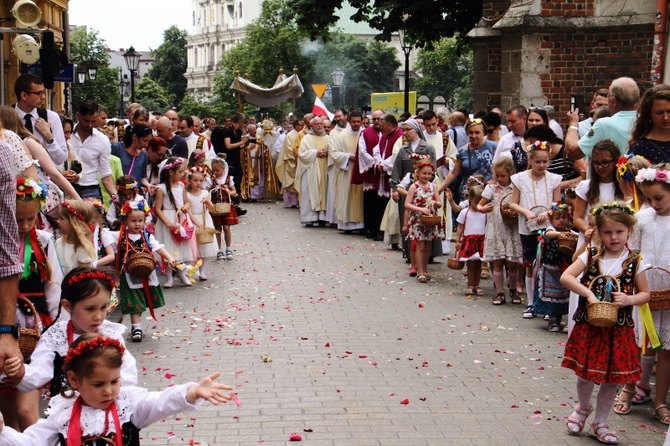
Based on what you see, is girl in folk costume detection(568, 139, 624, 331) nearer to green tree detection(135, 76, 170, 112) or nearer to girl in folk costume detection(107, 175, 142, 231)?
girl in folk costume detection(107, 175, 142, 231)

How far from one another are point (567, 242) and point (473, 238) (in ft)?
8.14

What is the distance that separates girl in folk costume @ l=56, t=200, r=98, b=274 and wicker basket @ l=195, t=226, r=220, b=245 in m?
5.18

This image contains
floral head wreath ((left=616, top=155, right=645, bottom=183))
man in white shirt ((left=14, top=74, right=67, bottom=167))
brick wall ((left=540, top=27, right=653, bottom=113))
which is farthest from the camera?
brick wall ((left=540, top=27, right=653, bottom=113))

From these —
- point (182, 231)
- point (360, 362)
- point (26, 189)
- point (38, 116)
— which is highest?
point (38, 116)

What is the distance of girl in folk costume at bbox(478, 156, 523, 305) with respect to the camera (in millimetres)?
11195

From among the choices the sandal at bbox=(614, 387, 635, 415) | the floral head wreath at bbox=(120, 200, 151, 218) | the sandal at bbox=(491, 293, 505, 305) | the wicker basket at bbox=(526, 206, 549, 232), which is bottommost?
the sandal at bbox=(491, 293, 505, 305)

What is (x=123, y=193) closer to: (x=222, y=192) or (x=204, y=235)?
(x=204, y=235)

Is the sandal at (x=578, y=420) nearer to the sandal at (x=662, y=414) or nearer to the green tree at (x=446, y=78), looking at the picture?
the sandal at (x=662, y=414)

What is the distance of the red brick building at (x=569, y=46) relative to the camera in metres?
16.8

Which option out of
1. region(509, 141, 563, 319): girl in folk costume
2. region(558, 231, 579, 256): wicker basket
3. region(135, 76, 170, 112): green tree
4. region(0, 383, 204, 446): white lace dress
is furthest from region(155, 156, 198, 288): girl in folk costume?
region(135, 76, 170, 112): green tree

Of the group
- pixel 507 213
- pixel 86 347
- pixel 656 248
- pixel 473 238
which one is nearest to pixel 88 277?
pixel 86 347

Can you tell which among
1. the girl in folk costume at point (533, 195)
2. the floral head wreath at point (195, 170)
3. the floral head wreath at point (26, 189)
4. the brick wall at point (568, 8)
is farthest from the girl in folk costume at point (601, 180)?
the brick wall at point (568, 8)

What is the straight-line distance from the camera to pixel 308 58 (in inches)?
3204

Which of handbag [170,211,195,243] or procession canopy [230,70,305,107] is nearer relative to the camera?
handbag [170,211,195,243]
